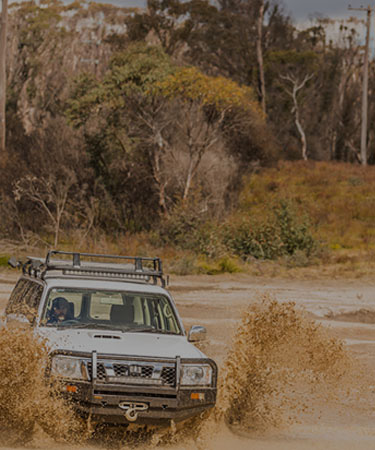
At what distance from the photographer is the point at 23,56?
56.8 m

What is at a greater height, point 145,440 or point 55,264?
point 55,264

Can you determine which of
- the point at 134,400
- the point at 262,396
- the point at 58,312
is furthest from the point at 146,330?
the point at 262,396

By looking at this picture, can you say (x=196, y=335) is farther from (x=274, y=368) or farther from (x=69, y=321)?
(x=274, y=368)

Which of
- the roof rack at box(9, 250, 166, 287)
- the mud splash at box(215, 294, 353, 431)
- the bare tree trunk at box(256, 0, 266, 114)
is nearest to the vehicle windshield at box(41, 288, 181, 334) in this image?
the roof rack at box(9, 250, 166, 287)

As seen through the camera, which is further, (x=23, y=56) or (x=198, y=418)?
(x=23, y=56)

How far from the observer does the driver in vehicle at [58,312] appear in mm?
8039

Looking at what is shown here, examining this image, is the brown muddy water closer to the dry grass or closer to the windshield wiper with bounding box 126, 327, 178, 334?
the windshield wiper with bounding box 126, 327, 178, 334

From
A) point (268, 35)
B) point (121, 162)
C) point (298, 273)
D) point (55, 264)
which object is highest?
point (268, 35)

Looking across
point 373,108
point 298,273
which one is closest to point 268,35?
point 373,108

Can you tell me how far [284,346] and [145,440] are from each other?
10.4 feet

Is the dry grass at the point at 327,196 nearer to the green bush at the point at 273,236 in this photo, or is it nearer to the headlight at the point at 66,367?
the green bush at the point at 273,236

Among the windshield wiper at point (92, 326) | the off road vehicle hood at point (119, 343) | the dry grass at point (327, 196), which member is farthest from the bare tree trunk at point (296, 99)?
the off road vehicle hood at point (119, 343)

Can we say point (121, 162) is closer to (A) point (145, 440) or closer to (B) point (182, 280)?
(B) point (182, 280)

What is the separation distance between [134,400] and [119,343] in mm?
632
